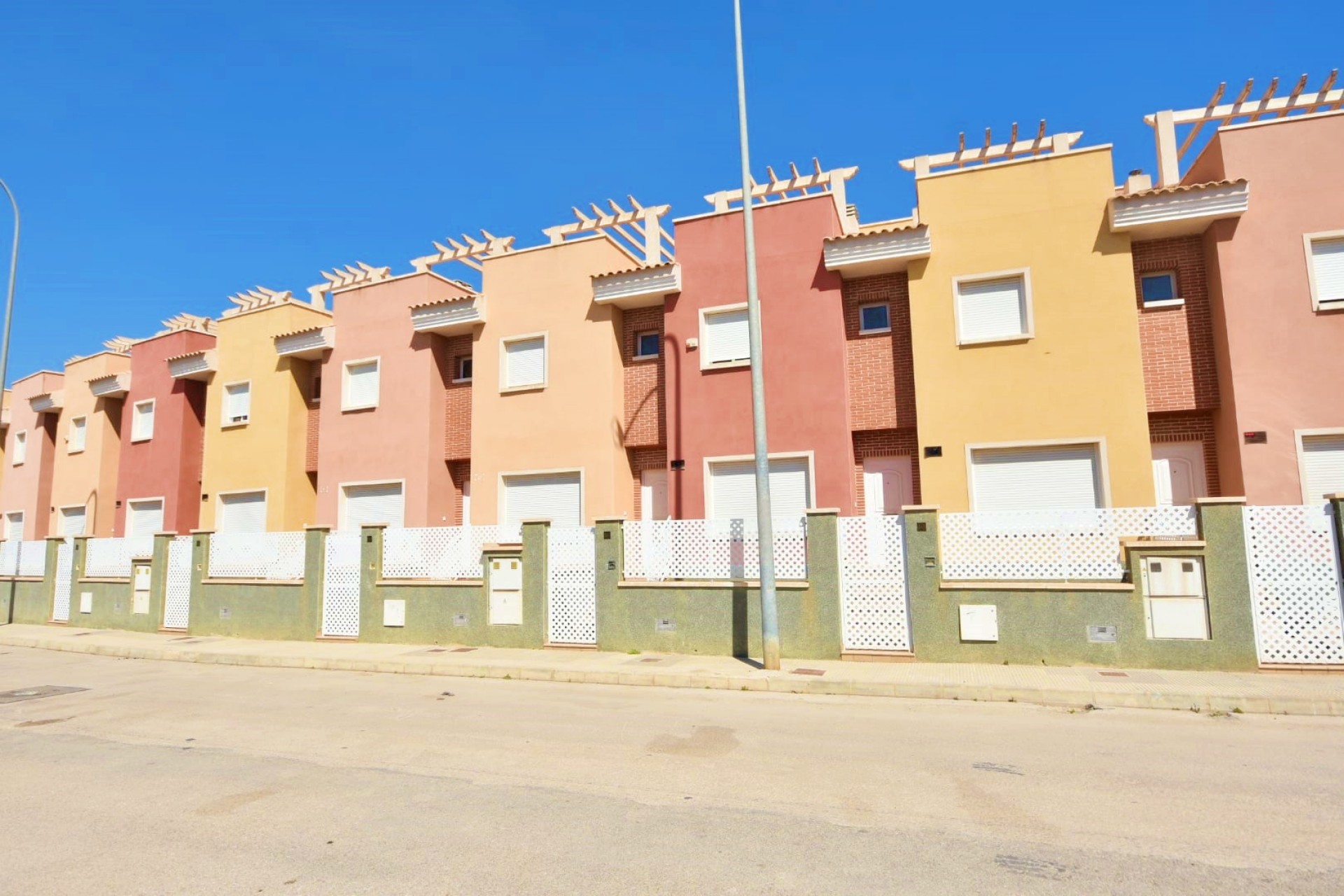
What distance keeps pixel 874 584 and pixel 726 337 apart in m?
6.38

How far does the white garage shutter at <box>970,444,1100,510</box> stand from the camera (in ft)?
43.4

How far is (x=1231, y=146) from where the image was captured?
43.0ft

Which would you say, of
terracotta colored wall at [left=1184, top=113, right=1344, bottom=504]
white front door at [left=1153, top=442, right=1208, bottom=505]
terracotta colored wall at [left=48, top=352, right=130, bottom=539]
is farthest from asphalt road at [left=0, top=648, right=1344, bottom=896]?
terracotta colored wall at [left=48, top=352, right=130, bottom=539]

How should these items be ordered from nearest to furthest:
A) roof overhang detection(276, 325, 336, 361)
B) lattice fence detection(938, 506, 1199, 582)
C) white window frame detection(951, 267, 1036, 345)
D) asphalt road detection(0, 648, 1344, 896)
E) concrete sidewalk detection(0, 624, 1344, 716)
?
1. asphalt road detection(0, 648, 1344, 896)
2. concrete sidewalk detection(0, 624, 1344, 716)
3. lattice fence detection(938, 506, 1199, 582)
4. white window frame detection(951, 267, 1036, 345)
5. roof overhang detection(276, 325, 336, 361)

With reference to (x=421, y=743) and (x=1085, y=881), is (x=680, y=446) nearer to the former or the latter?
(x=421, y=743)

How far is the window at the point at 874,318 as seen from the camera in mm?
15211

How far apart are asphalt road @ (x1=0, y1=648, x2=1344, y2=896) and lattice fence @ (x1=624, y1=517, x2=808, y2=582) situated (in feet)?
10.2

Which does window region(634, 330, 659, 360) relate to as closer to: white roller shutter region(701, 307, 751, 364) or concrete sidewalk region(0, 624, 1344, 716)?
white roller shutter region(701, 307, 751, 364)

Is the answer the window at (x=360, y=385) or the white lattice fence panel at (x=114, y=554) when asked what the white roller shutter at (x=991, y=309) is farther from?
the white lattice fence panel at (x=114, y=554)

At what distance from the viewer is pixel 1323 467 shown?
1220 cm

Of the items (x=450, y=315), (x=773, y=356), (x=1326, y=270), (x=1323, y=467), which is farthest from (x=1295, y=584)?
(x=450, y=315)

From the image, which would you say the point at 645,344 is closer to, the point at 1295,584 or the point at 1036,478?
the point at 1036,478

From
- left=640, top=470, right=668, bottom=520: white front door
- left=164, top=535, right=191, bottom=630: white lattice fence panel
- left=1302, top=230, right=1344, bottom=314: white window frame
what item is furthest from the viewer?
left=164, top=535, right=191, bottom=630: white lattice fence panel

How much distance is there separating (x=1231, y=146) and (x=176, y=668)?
65.0 feet
